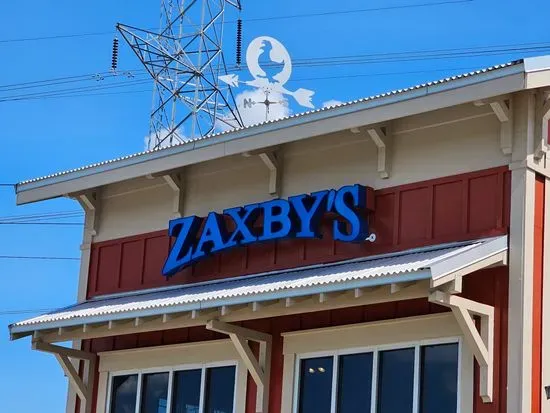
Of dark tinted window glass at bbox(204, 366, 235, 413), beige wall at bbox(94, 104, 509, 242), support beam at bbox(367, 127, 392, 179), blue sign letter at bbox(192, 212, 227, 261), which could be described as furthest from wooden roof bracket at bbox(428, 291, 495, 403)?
blue sign letter at bbox(192, 212, 227, 261)

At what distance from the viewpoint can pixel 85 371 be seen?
20375 millimetres

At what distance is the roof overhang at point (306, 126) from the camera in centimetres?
1530

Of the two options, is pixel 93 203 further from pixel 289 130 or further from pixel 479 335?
pixel 479 335

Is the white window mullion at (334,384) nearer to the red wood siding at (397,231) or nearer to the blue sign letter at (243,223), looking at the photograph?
the red wood siding at (397,231)

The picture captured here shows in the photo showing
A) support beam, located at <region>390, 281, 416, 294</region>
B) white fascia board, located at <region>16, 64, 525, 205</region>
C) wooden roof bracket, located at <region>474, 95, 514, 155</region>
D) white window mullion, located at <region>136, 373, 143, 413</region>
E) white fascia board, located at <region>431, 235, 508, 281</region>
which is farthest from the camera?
white window mullion, located at <region>136, 373, 143, 413</region>

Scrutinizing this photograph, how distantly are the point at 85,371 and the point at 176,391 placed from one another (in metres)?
2.13

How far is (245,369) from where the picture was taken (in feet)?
59.5

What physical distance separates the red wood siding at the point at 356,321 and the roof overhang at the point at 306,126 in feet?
7.55

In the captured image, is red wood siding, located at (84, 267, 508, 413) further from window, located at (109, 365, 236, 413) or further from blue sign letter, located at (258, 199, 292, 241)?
blue sign letter, located at (258, 199, 292, 241)

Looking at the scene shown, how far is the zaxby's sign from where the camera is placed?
17.2 metres

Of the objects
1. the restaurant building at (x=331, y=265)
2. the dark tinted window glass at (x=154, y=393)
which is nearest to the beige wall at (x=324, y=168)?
the restaurant building at (x=331, y=265)

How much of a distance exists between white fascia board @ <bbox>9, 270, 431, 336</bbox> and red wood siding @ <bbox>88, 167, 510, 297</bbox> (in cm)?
168

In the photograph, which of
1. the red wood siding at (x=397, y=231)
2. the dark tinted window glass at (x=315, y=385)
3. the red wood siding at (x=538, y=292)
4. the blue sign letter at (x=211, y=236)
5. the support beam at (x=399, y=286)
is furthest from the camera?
the blue sign letter at (x=211, y=236)

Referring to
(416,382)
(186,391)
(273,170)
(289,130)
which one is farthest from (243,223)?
(416,382)
